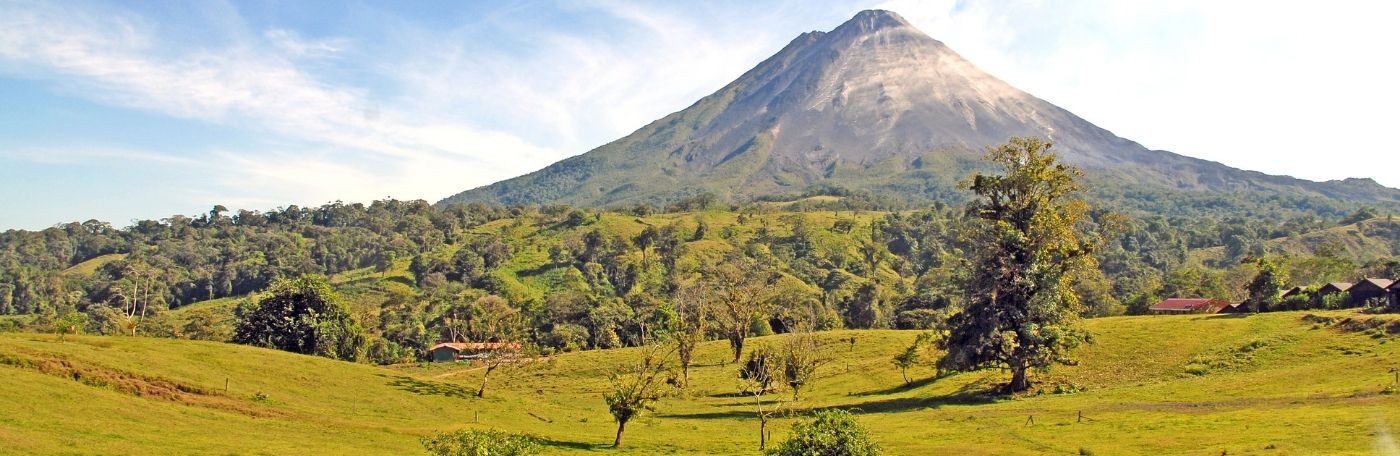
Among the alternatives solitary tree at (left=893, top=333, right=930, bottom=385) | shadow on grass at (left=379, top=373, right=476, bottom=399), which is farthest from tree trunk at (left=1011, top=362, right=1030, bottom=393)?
shadow on grass at (left=379, top=373, right=476, bottom=399)

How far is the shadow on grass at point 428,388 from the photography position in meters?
59.6

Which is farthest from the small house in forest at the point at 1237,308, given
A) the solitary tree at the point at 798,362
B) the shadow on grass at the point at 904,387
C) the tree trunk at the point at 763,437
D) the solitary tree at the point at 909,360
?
the tree trunk at the point at 763,437

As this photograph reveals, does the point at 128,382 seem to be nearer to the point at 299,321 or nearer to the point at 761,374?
the point at 761,374

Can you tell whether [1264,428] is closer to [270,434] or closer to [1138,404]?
[1138,404]

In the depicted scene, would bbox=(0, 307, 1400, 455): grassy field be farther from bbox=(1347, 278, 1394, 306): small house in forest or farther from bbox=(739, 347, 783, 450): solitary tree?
bbox=(1347, 278, 1394, 306): small house in forest

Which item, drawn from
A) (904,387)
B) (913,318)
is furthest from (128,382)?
(913,318)

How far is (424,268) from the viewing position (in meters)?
180

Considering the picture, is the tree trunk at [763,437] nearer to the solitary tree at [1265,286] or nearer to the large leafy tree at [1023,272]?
the large leafy tree at [1023,272]

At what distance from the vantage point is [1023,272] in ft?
178

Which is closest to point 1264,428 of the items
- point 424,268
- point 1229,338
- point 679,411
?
point 1229,338

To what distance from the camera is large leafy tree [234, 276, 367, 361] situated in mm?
81062

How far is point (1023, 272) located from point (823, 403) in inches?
609

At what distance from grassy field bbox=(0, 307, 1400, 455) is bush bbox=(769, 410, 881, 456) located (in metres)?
11.2

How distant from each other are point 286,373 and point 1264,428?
54.6m
